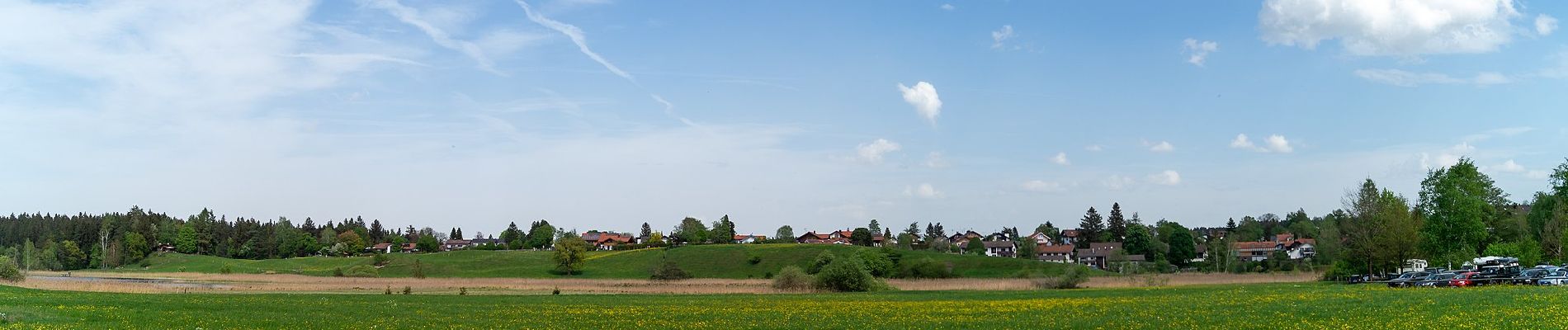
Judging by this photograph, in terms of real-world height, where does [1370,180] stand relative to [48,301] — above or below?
above

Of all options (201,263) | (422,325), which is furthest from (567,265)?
(422,325)

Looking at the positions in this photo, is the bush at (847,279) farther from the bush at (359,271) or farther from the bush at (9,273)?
the bush at (359,271)

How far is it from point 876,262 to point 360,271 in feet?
263

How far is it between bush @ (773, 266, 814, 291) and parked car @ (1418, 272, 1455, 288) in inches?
1904

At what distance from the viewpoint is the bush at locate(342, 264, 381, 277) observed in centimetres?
14062

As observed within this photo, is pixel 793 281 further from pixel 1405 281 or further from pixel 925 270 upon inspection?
pixel 925 270

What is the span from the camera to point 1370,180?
9969 centimetres

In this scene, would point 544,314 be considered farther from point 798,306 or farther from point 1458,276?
point 1458,276

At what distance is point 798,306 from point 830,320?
12547 millimetres

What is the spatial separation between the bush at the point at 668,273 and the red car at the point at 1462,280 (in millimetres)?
99744

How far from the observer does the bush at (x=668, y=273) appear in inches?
5536

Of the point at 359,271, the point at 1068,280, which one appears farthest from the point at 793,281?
the point at 359,271

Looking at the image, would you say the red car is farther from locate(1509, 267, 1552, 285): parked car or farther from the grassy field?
the grassy field

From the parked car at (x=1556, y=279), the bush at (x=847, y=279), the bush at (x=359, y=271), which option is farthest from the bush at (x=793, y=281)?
the bush at (x=359, y=271)
